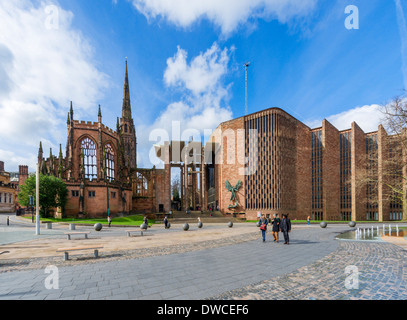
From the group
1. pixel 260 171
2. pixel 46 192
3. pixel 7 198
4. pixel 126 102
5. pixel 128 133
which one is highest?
pixel 126 102

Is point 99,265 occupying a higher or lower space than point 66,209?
higher

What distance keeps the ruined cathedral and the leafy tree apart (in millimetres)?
1926

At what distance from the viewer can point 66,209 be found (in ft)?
108

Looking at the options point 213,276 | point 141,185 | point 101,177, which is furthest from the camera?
point 141,185

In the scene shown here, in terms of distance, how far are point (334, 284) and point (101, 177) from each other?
39312 mm

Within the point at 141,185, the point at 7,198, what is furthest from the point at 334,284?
the point at 7,198

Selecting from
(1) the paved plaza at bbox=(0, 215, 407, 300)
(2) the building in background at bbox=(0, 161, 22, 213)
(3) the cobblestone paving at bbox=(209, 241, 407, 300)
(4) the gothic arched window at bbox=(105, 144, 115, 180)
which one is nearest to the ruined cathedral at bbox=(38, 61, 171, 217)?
(4) the gothic arched window at bbox=(105, 144, 115, 180)

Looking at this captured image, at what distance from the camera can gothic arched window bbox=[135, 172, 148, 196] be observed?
159 feet

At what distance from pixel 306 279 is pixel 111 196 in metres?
37.7

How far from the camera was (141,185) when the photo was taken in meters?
49.1

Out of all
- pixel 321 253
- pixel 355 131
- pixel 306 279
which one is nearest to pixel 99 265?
pixel 306 279

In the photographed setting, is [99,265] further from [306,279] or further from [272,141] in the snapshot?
[272,141]

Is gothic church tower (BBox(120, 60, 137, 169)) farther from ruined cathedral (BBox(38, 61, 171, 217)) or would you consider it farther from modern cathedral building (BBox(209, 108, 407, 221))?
modern cathedral building (BBox(209, 108, 407, 221))

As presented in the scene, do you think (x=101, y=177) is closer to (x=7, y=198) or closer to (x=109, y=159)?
(x=109, y=159)
